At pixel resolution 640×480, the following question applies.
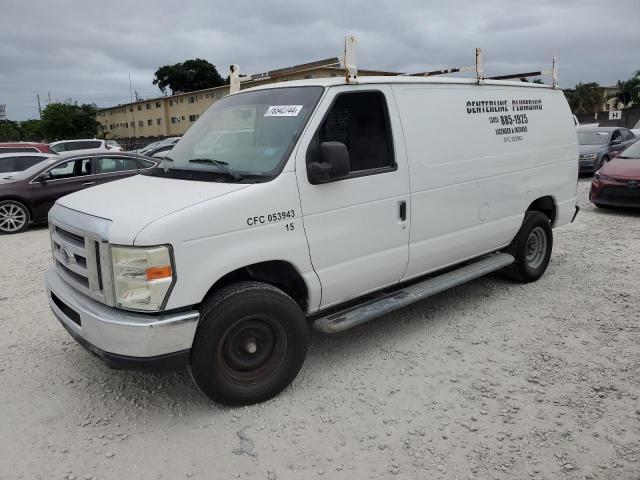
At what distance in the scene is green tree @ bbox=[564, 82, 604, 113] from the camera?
189ft

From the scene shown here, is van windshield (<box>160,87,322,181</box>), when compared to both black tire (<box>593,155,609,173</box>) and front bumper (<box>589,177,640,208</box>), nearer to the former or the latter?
front bumper (<box>589,177,640,208</box>)

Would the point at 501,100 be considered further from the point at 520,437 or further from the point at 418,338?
the point at 520,437

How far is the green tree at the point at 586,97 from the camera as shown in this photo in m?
57.7

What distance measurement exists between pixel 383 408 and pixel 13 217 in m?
9.36

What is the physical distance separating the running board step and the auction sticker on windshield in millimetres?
1521

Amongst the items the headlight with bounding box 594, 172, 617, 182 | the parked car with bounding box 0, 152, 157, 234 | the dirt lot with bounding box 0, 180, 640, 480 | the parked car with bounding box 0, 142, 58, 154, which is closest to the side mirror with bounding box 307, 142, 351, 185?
the dirt lot with bounding box 0, 180, 640, 480

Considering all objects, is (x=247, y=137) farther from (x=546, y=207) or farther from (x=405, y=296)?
(x=546, y=207)

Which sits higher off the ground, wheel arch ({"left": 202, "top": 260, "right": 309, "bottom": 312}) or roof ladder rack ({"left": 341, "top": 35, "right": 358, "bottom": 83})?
roof ladder rack ({"left": 341, "top": 35, "right": 358, "bottom": 83})

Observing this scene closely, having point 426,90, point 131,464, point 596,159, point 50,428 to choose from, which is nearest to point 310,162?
point 426,90

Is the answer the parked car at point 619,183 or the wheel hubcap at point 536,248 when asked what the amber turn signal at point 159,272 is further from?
the parked car at point 619,183

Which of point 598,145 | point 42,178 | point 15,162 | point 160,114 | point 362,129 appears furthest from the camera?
point 160,114

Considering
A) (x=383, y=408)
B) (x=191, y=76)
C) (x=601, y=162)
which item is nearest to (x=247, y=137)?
(x=383, y=408)

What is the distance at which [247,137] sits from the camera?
12.7 ft

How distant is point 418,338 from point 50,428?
290 centimetres
